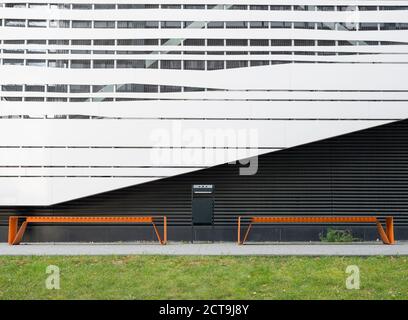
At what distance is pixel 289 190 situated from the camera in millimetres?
17391

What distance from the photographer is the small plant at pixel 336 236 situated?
1662 cm

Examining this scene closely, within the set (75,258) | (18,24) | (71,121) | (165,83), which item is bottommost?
(75,258)

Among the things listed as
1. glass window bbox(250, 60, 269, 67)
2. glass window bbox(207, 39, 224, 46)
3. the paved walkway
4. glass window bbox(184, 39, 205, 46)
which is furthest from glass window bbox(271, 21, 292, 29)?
the paved walkway

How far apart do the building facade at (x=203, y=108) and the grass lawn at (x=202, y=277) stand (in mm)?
4576

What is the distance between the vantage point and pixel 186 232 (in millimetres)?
17141

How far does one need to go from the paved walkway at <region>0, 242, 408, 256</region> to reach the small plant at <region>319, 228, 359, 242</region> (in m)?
0.68

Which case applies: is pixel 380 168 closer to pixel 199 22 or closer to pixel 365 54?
pixel 365 54

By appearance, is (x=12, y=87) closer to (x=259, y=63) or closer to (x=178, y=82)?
(x=178, y=82)

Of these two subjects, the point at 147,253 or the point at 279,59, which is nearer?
the point at 147,253

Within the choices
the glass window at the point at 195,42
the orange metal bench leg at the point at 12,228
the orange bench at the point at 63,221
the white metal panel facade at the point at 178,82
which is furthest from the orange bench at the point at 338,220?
the orange metal bench leg at the point at 12,228

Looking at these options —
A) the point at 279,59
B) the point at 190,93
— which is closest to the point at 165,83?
the point at 190,93

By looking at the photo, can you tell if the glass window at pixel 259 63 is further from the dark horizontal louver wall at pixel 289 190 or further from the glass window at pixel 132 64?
the glass window at pixel 132 64

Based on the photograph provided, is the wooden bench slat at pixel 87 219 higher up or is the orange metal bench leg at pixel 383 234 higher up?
the wooden bench slat at pixel 87 219

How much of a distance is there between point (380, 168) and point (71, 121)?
9715mm
